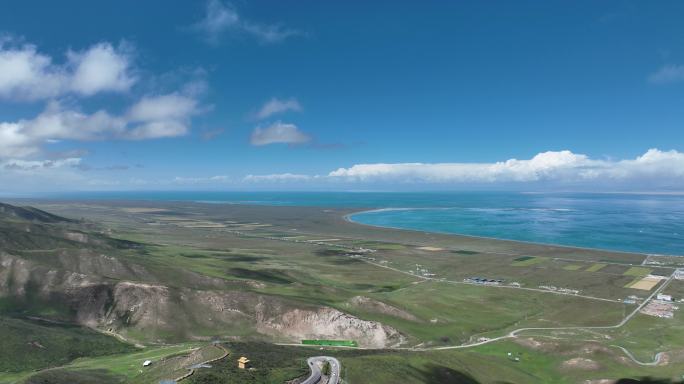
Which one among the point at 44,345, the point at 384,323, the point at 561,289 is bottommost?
the point at 561,289

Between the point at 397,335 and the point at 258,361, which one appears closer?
the point at 258,361

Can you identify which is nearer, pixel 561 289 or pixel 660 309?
pixel 660 309

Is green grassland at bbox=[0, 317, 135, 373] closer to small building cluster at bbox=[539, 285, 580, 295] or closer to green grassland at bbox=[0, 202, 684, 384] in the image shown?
green grassland at bbox=[0, 202, 684, 384]

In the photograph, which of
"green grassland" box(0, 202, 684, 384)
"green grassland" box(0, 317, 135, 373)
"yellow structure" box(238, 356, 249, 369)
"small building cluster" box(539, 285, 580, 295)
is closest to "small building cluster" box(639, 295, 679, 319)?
"green grassland" box(0, 202, 684, 384)

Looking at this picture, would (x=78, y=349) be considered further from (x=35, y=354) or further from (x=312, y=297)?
(x=312, y=297)

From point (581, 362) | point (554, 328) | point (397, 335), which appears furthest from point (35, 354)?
point (554, 328)

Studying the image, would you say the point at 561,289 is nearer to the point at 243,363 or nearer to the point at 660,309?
the point at 660,309

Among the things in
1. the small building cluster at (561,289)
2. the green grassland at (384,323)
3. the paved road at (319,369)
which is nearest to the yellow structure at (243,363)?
the green grassland at (384,323)

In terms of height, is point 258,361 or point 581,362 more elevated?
point 258,361

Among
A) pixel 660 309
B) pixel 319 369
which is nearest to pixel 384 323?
pixel 319 369
